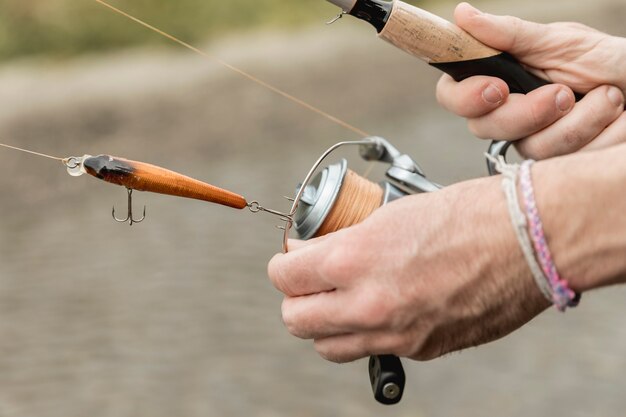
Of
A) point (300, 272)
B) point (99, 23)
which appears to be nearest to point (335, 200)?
point (300, 272)

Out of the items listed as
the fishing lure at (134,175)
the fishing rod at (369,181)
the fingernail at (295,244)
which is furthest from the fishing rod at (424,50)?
the fishing lure at (134,175)

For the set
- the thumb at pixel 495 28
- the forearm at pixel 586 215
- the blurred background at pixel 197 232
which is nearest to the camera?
the forearm at pixel 586 215

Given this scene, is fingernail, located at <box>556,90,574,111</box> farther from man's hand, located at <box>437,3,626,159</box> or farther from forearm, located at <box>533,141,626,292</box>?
forearm, located at <box>533,141,626,292</box>

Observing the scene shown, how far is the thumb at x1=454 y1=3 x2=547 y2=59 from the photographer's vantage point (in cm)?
152

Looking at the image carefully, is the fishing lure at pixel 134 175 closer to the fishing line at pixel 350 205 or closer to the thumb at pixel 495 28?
the fishing line at pixel 350 205

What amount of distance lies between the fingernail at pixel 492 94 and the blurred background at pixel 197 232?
1.85 m

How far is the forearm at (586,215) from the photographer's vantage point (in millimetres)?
1079

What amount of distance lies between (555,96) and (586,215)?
56 centimetres

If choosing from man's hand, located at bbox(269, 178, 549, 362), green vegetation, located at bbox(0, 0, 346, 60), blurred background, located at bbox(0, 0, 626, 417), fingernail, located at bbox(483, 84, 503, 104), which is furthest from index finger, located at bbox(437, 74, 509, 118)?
green vegetation, located at bbox(0, 0, 346, 60)

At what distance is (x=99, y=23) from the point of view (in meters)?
6.36

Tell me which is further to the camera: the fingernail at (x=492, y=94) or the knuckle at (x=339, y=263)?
the fingernail at (x=492, y=94)

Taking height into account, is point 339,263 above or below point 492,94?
below

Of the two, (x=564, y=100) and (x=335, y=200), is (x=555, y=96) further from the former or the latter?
(x=335, y=200)

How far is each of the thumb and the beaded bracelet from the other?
1.61ft
